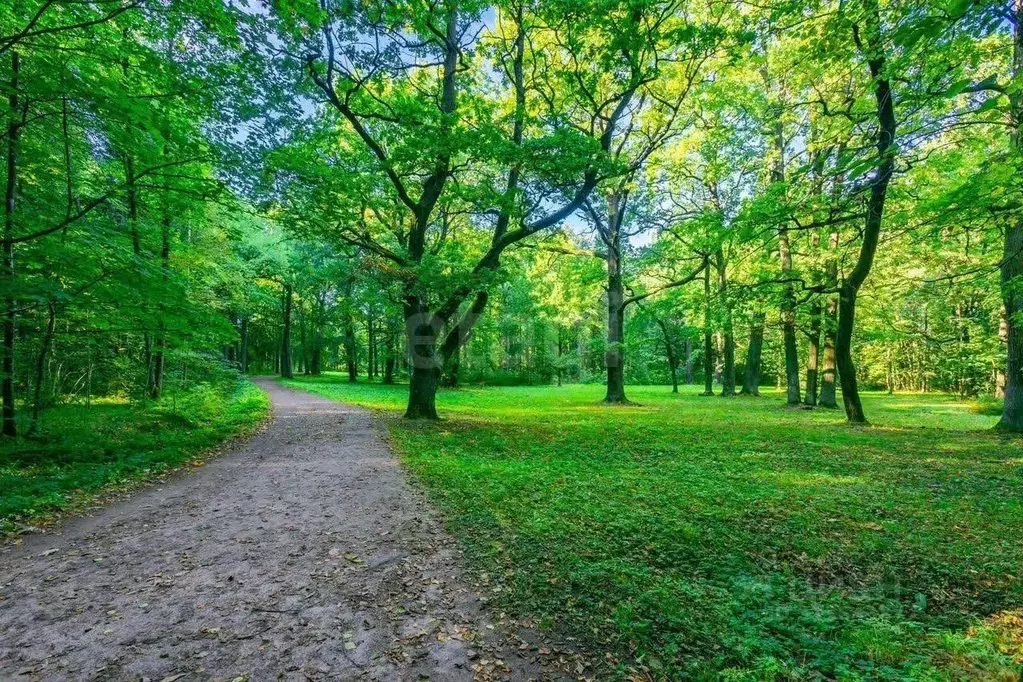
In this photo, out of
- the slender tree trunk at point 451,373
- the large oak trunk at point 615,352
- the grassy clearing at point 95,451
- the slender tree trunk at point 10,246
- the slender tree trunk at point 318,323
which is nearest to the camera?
the grassy clearing at point 95,451

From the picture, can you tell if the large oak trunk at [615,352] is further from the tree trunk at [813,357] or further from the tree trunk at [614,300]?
the tree trunk at [813,357]

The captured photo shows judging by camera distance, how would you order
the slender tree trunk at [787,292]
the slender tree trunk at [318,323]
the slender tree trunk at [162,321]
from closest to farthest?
the slender tree trunk at [162,321] < the slender tree trunk at [787,292] < the slender tree trunk at [318,323]

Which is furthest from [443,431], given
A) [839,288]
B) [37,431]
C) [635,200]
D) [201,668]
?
[635,200]

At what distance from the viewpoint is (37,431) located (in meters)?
7.98

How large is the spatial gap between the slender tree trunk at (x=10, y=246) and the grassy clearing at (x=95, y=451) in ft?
2.06

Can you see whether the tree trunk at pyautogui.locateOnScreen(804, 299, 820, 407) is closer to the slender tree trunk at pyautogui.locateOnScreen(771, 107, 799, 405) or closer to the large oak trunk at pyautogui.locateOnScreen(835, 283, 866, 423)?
the slender tree trunk at pyautogui.locateOnScreen(771, 107, 799, 405)

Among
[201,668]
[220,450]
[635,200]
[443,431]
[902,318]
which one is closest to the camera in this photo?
[201,668]

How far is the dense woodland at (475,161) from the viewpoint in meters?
6.41

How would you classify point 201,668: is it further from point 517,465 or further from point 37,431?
point 37,431

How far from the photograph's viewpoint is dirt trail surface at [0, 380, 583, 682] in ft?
9.04

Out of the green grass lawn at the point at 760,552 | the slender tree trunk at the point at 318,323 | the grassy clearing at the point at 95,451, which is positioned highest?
the slender tree trunk at the point at 318,323

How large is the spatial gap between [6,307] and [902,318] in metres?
31.5

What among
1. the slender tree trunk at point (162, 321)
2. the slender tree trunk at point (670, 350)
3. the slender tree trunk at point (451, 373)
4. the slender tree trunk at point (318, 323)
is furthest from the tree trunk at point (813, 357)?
the slender tree trunk at point (318, 323)

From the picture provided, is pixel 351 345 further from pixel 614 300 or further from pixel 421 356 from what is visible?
pixel 421 356
